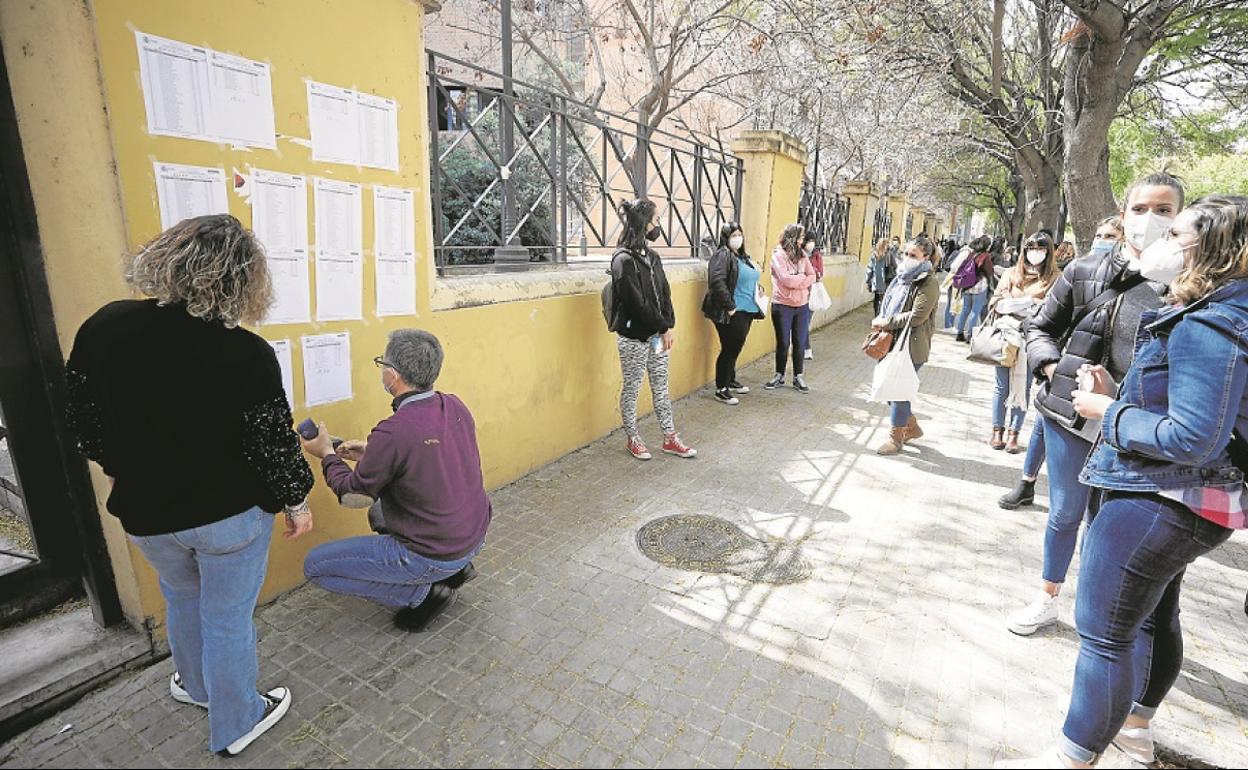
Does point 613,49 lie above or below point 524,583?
above

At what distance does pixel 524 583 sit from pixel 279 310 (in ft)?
5.84

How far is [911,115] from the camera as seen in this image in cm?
1579

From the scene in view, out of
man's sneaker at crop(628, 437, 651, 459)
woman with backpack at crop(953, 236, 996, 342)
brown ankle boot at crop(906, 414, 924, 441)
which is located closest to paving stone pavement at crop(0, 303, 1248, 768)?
man's sneaker at crop(628, 437, 651, 459)

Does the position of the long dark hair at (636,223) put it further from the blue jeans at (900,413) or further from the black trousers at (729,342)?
the blue jeans at (900,413)

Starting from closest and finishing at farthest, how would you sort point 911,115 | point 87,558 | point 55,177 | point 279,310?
1. point 55,177
2. point 87,558
3. point 279,310
4. point 911,115

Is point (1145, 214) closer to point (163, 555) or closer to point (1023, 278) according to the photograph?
point (1023, 278)

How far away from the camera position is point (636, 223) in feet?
15.6

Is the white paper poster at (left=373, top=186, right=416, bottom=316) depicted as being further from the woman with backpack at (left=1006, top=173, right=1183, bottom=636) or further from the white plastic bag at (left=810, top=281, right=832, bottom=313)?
the white plastic bag at (left=810, top=281, right=832, bottom=313)

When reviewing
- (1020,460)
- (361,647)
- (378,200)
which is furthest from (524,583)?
(1020,460)

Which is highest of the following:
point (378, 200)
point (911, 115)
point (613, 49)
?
point (613, 49)

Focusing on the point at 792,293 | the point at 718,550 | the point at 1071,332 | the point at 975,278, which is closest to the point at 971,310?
the point at 975,278

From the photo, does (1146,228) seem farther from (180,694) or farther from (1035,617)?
(180,694)

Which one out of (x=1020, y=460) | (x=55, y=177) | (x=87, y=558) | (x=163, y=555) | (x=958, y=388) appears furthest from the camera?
(x=958, y=388)

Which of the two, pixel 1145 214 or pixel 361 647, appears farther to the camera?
pixel 361 647
